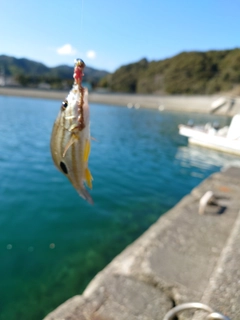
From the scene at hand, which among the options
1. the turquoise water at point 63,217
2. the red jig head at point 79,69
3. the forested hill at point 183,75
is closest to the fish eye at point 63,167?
the red jig head at point 79,69

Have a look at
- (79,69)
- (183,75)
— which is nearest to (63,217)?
(79,69)

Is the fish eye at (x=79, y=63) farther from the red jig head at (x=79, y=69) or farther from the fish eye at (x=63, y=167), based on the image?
the fish eye at (x=63, y=167)

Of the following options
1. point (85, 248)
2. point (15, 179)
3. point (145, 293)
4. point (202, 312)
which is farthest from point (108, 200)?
point (202, 312)

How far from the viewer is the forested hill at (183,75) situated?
9406cm

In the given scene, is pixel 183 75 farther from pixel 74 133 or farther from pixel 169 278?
pixel 74 133

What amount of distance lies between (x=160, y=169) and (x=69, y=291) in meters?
9.33

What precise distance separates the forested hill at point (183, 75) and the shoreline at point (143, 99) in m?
21.8

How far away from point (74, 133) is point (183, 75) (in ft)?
384

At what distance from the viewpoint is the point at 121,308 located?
10.2 feet

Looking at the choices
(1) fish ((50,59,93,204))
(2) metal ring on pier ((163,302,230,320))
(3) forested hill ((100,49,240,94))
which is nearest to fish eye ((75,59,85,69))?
(1) fish ((50,59,93,204))

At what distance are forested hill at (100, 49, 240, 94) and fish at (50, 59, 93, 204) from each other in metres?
96.2

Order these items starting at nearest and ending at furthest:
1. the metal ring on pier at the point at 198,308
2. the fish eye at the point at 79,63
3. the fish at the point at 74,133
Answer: the fish eye at the point at 79,63, the fish at the point at 74,133, the metal ring on pier at the point at 198,308

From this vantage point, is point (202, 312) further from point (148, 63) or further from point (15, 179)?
point (148, 63)

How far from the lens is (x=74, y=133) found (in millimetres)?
1841
